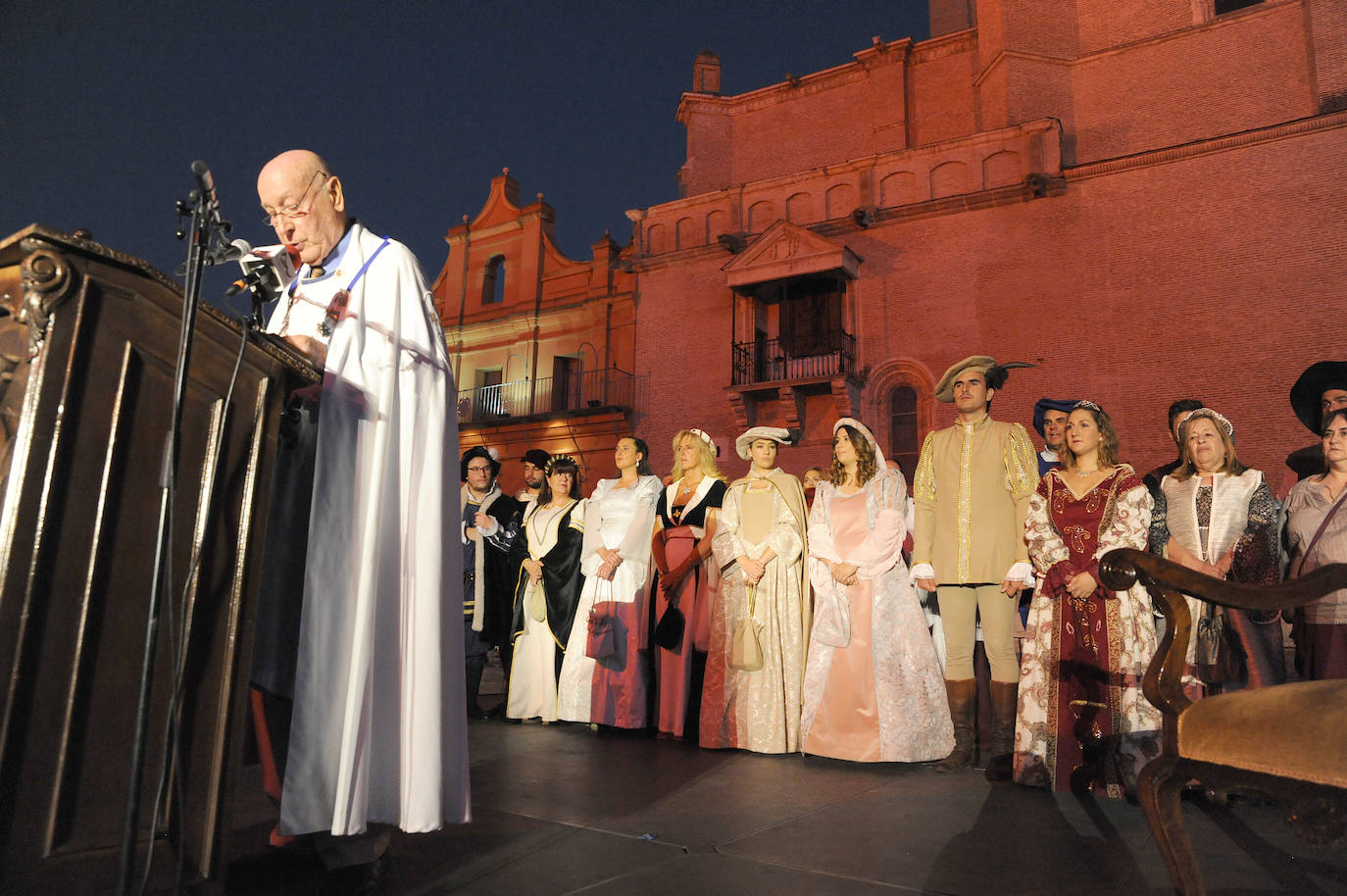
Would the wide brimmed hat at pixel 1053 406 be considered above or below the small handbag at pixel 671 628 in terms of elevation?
above

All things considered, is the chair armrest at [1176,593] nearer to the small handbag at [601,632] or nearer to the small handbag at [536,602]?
the small handbag at [601,632]

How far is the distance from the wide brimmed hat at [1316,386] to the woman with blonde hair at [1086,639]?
5.01 ft

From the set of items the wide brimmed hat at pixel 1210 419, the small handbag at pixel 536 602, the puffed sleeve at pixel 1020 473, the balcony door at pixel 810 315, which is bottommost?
the small handbag at pixel 536 602

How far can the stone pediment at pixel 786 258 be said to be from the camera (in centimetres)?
1656

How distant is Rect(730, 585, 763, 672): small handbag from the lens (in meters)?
4.96

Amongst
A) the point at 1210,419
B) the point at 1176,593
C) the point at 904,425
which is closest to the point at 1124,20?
the point at 904,425

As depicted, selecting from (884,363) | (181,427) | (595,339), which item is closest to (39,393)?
(181,427)

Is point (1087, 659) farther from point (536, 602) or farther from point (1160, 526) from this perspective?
point (536, 602)

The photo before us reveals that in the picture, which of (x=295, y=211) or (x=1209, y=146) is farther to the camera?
(x=1209, y=146)

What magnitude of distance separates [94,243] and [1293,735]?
8.72ft

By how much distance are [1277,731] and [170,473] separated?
2415 mm

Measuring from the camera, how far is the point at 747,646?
500 cm

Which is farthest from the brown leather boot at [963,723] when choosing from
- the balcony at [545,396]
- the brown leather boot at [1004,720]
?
the balcony at [545,396]

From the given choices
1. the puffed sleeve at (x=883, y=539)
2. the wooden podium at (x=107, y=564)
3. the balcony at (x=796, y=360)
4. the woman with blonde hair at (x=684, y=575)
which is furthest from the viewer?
the balcony at (x=796, y=360)
